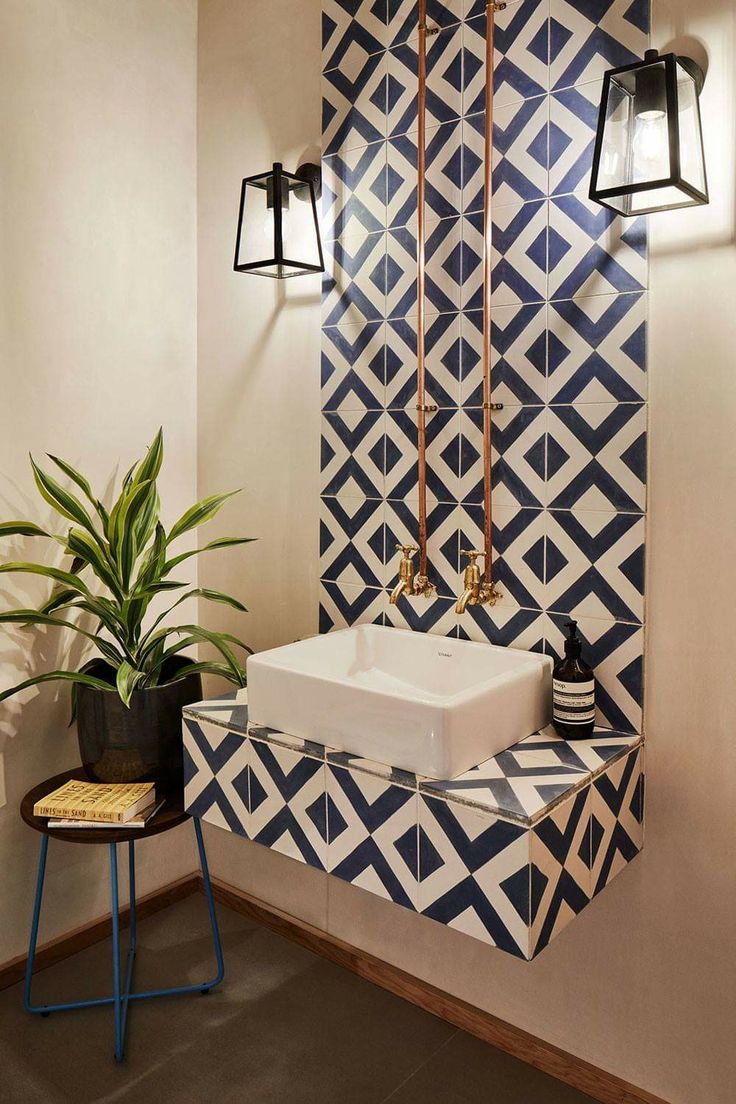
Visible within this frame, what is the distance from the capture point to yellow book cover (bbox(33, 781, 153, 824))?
2.03 m

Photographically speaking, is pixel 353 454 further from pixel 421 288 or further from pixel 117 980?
pixel 117 980

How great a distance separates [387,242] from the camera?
217 centimetres

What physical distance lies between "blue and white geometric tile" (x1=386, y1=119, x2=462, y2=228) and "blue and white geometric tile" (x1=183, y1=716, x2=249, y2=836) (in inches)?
50.3

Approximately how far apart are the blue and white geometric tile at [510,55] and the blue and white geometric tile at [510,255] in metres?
0.24

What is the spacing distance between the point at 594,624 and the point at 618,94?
3.42 ft

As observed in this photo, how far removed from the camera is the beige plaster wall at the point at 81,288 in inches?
88.0

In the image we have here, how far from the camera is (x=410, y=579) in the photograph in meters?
2.09

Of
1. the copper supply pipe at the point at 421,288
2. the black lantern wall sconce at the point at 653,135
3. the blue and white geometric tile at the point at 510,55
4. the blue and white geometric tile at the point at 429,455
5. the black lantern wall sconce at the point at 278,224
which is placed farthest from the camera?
the black lantern wall sconce at the point at 278,224

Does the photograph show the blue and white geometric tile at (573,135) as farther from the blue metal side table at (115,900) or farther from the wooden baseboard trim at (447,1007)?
the wooden baseboard trim at (447,1007)

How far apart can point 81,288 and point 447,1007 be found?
2109 mm

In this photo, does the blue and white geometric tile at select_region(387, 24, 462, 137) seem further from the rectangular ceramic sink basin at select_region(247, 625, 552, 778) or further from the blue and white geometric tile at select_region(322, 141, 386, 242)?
the rectangular ceramic sink basin at select_region(247, 625, 552, 778)

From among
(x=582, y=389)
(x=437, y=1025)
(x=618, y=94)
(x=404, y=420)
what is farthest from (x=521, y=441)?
(x=437, y=1025)

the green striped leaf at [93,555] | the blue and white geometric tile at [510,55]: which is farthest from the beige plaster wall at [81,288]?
the blue and white geometric tile at [510,55]

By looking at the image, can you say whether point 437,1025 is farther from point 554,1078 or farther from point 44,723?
point 44,723
